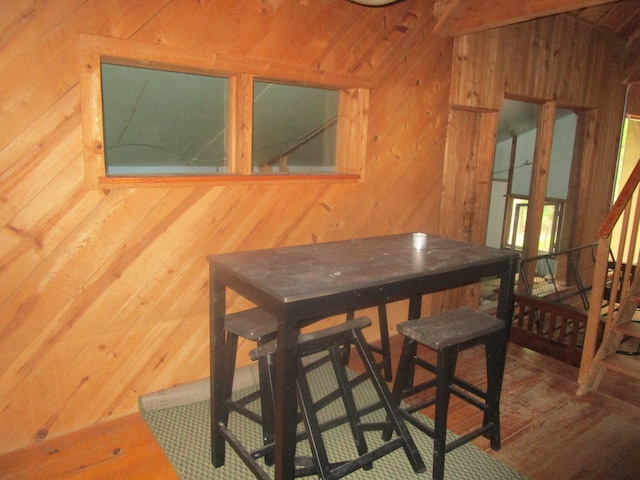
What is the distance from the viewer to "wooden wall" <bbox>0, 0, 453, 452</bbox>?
1.90m

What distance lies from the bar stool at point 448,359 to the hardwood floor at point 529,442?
0.75 ft

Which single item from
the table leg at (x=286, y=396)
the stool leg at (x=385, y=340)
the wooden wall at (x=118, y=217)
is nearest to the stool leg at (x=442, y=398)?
the table leg at (x=286, y=396)

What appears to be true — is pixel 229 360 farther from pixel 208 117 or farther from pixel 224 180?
pixel 208 117

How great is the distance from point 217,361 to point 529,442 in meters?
1.55

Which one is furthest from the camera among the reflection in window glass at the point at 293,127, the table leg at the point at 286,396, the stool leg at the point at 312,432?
the reflection in window glass at the point at 293,127

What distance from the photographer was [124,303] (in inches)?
88.2

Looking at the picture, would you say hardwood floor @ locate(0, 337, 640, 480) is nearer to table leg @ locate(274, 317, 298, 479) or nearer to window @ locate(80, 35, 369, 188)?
table leg @ locate(274, 317, 298, 479)

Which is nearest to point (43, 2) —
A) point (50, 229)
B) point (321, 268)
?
point (50, 229)

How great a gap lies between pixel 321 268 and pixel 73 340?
1234 millimetres

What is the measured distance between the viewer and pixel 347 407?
1.95 metres

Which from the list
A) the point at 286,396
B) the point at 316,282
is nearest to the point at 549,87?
the point at 316,282

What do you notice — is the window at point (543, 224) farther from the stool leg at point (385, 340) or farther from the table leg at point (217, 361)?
the table leg at point (217, 361)

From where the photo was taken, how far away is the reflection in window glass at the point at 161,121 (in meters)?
3.15

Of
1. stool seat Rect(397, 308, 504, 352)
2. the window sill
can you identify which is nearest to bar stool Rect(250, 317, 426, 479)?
stool seat Rect(397, 308, 504, 352)
